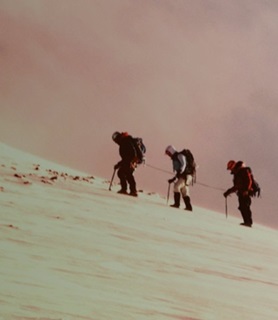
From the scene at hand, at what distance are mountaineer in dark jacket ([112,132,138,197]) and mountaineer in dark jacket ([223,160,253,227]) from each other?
5.42 ft

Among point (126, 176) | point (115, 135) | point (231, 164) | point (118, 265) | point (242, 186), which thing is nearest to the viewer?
point (118, 265)

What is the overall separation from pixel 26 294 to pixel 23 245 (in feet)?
3.82

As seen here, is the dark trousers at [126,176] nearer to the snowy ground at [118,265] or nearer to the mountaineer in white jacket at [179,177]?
the mountaineer in white jacket at [179,177]

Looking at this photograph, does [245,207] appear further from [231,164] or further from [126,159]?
[126,159]

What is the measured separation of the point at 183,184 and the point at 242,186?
106 centimetres

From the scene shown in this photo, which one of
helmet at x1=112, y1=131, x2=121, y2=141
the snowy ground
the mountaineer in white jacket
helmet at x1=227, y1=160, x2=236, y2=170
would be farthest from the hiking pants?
the snowy ground

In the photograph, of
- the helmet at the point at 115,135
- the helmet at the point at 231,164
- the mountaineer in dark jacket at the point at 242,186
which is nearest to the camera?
the mountaineer in dark jacket at the point at 242,186

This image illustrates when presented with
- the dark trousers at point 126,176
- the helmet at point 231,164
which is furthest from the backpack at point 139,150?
the helmet at point 231,164

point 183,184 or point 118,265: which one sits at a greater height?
point 183,184

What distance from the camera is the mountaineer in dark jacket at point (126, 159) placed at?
10930mm

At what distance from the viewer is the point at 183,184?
11.2 metres

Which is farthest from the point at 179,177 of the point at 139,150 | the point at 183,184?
the point at 139,150

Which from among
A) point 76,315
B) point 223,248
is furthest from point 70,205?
point 76,315

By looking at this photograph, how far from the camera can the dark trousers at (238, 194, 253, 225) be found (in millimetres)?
10938
